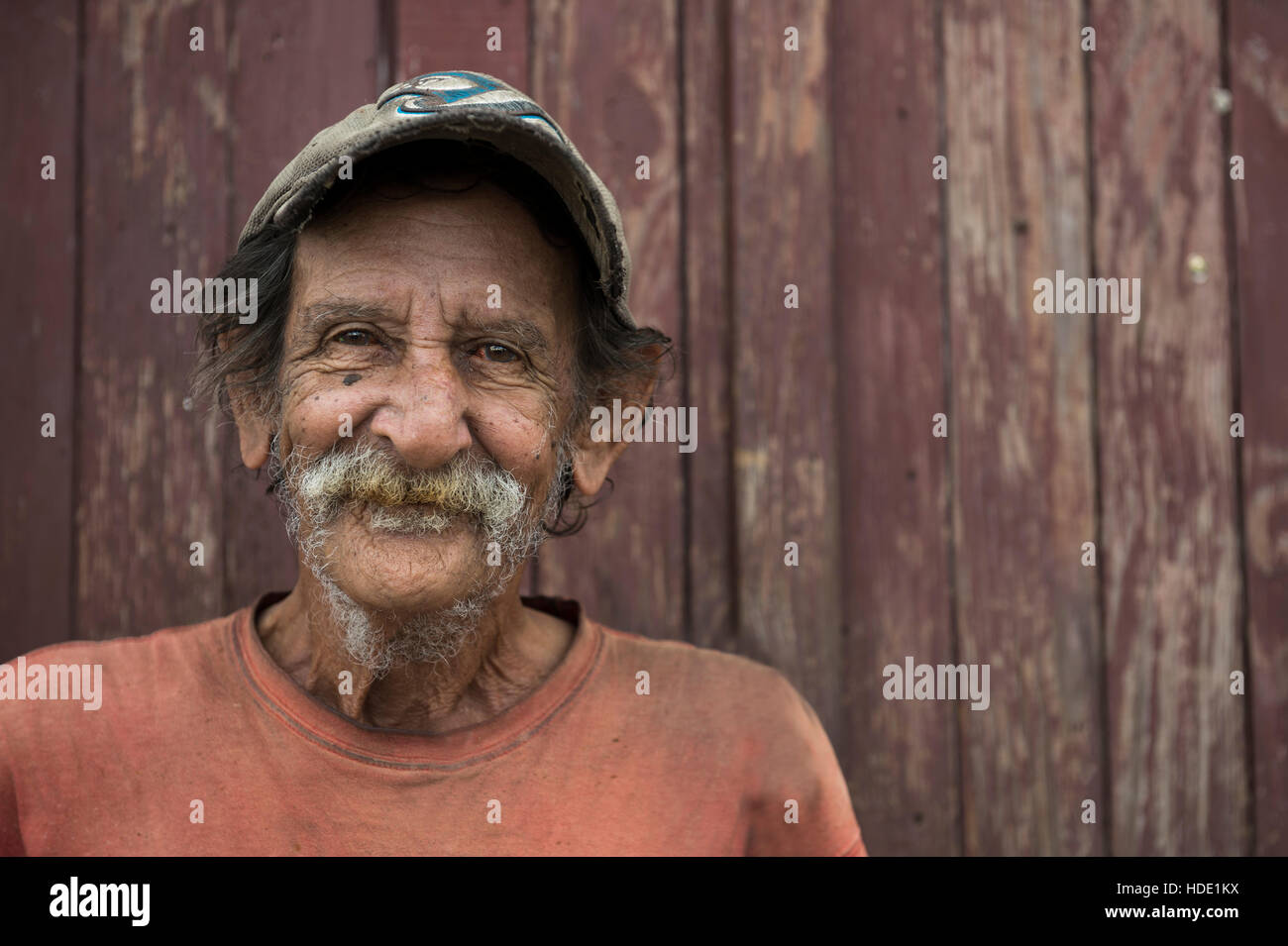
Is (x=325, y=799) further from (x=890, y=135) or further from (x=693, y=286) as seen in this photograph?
(x=890, y=135)

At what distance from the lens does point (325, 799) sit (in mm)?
1433

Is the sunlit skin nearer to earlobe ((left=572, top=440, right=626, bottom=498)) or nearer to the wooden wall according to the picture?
earlobe ((left=572, top=440, right=626, bottom=498))

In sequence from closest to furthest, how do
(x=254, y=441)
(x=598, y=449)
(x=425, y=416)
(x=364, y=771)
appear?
(x=425, y=416), (x=364, y=771), (x=254, y=441), (x=598, y=449)

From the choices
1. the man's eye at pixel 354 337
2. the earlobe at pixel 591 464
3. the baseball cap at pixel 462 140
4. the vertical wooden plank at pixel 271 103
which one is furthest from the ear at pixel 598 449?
the vertical wooden plank at pixel 271 103

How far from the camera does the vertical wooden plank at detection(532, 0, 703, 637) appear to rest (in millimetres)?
1960

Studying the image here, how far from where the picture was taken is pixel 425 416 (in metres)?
1.34

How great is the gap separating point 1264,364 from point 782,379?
102 cm

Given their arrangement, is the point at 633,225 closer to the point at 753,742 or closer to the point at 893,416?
the point at 893,416

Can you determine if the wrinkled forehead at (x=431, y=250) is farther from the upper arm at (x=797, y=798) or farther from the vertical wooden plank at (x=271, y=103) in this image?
the upper arm at (x=797, y=798)

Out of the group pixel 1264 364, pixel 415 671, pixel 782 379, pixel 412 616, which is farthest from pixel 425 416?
pixel 1264 364

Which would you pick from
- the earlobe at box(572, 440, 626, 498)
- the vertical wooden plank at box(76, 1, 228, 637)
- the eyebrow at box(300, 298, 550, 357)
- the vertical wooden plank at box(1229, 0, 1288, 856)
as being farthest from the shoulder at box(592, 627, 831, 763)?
the vertical wooden plank at box(1229, 0, 1288, 856)

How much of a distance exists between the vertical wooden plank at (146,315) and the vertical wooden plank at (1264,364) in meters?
2.12

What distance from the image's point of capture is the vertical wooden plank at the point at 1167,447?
1985 millimetres

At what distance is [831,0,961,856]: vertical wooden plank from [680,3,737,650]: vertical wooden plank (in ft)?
0.79
